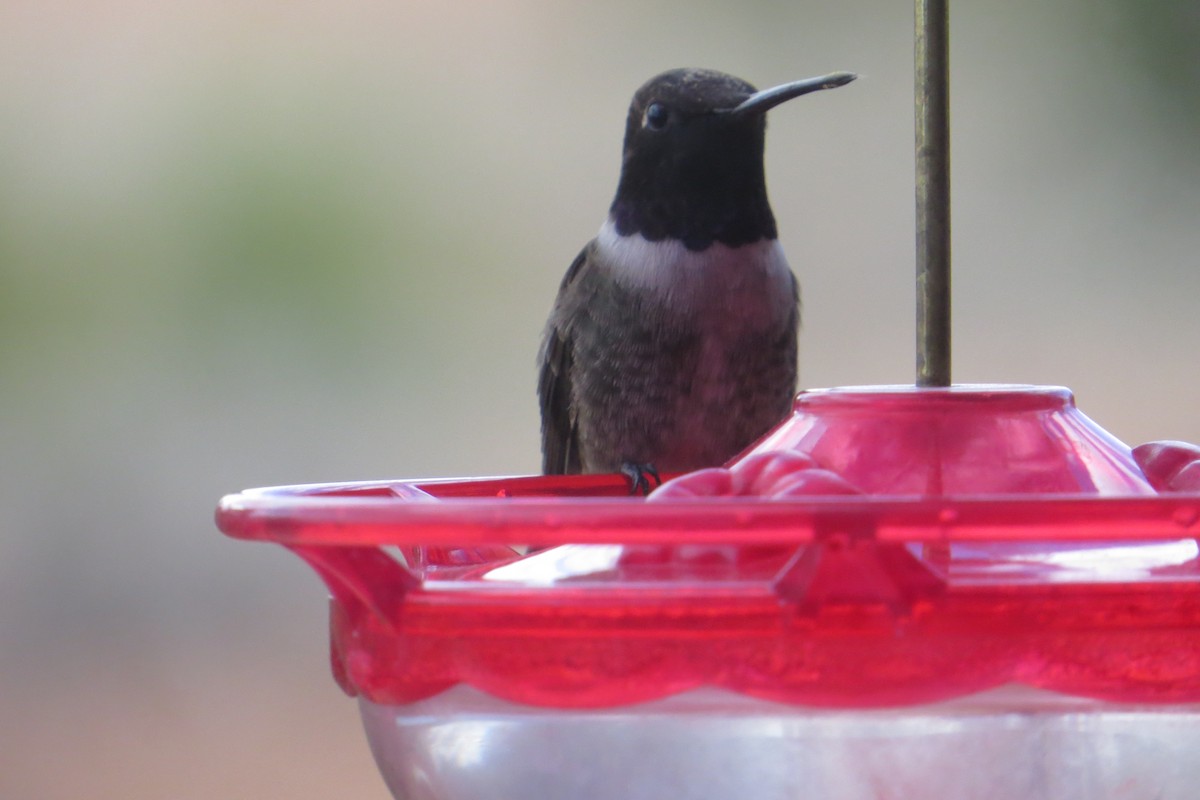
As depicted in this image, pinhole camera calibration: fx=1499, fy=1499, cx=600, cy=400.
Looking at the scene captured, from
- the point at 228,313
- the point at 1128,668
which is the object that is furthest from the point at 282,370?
the point at 1128,668

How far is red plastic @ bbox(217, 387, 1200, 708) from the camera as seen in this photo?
0.46 metres

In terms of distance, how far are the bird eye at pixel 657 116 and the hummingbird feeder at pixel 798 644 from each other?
1581 millimetres

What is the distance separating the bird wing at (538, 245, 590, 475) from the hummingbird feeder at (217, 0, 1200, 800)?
174 centimetres

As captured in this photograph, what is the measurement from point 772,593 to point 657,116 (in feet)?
5.43

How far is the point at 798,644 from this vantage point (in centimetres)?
50

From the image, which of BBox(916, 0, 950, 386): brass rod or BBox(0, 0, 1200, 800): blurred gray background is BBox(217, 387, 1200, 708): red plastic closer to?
BBox(916, 0, 950, 386): brass rod

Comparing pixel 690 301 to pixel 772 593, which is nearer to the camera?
pixel 772 593

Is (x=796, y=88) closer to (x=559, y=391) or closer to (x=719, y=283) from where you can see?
(x=719, y=283)

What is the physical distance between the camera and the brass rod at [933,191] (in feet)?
2.38

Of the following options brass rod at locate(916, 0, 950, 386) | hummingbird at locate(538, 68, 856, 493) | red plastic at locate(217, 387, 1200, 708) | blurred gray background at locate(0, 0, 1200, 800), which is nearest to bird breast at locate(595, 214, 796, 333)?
hummingbird at locate(538, 68, 856, 493)

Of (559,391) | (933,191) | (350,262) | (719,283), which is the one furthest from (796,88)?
(350,262)

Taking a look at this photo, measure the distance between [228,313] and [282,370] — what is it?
17 cm

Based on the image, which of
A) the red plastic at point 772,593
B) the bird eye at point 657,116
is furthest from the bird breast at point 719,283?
the red plastic at point 772,593

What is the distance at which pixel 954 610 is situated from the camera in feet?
1.65
